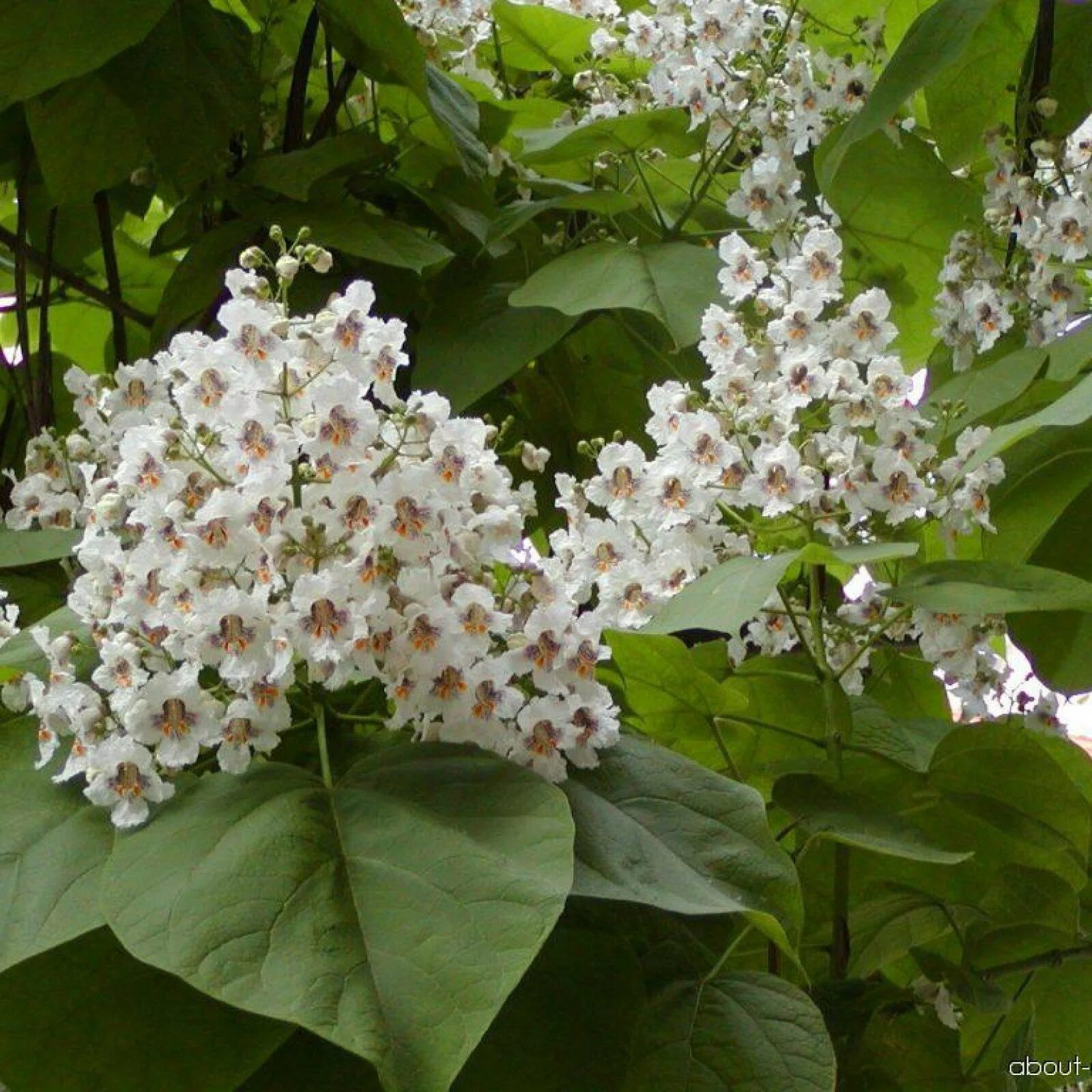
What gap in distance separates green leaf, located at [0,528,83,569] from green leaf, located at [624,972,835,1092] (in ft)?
1.46

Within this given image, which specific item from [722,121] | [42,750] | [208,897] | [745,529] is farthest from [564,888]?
[722,121]

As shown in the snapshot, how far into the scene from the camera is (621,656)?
91 centimetres

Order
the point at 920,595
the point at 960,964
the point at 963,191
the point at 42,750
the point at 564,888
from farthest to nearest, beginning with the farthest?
the point at 963,191, the point at 960,964, the point at 920,595, the point at 42,750, the point at 564,888

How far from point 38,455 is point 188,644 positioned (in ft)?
1.33

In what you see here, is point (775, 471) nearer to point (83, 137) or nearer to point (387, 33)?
point (387, 33)

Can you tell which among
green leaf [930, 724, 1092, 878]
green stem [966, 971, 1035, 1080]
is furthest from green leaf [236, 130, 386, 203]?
green stem [966, 971, 1035, 1080]

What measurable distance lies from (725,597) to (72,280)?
0.78m

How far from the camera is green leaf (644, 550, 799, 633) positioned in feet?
2.45

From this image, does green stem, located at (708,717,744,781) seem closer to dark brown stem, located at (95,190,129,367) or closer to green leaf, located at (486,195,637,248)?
green leaf, located at (486,195,637,248)

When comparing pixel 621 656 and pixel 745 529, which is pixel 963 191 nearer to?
pixel 745 529

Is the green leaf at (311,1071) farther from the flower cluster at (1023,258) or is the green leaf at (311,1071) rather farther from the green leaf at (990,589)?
the flower cluster at (1023,258)

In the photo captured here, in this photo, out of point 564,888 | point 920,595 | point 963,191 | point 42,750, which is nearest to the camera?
point 564,888

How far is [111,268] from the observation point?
1.29 m

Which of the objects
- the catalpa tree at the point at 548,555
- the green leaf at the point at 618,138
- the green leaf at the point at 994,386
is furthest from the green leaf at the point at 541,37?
the green leaf at the point at 994,386
